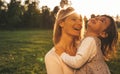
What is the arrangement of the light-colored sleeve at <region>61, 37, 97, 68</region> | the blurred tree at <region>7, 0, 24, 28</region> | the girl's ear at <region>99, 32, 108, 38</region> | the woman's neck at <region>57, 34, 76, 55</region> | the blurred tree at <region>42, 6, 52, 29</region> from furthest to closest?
the blurred tree at <region>42, 6, 52, 29</region>, the blurred tree at <region>7, 0, 24, 28</region>, the girl's ear at <region>99, 32, 108, 38</region>, the woman's neck at <region>57, 34, 76, 55</region>, the light-colored sleeve at <region>61, 37, 97, 68</region>

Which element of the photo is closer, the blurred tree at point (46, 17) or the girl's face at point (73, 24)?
the girl's face at point (73, 24)

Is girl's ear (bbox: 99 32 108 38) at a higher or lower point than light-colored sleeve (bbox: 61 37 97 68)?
higher

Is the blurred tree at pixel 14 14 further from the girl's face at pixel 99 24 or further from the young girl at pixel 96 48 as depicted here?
the girl's face at pixel 99 24

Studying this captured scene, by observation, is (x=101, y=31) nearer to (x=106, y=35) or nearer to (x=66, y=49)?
(x=106, y=35)

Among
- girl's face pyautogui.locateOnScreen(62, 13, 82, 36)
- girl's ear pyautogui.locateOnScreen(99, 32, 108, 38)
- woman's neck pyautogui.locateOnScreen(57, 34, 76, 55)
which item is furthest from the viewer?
girl's ear pyautogui.locateOnScreen(99, 32, 108, 38)

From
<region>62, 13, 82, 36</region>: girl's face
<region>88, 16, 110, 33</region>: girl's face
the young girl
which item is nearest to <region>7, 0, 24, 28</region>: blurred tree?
the young girl

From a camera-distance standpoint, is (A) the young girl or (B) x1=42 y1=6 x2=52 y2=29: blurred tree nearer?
(A) the young girl

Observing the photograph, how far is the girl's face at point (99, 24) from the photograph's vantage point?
5141mm

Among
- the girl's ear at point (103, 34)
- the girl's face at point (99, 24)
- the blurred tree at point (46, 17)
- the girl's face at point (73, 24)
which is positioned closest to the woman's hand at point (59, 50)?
Result: the girl's face at point (73, 24)

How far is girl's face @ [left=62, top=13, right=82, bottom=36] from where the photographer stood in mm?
4984

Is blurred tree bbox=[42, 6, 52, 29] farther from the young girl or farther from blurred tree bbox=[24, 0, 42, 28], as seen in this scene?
the young girl

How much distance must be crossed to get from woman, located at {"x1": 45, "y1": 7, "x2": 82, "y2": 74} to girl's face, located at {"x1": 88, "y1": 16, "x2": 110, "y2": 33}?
0.20 meters

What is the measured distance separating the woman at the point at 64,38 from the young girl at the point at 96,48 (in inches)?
4.1

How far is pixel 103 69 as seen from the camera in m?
5.05
